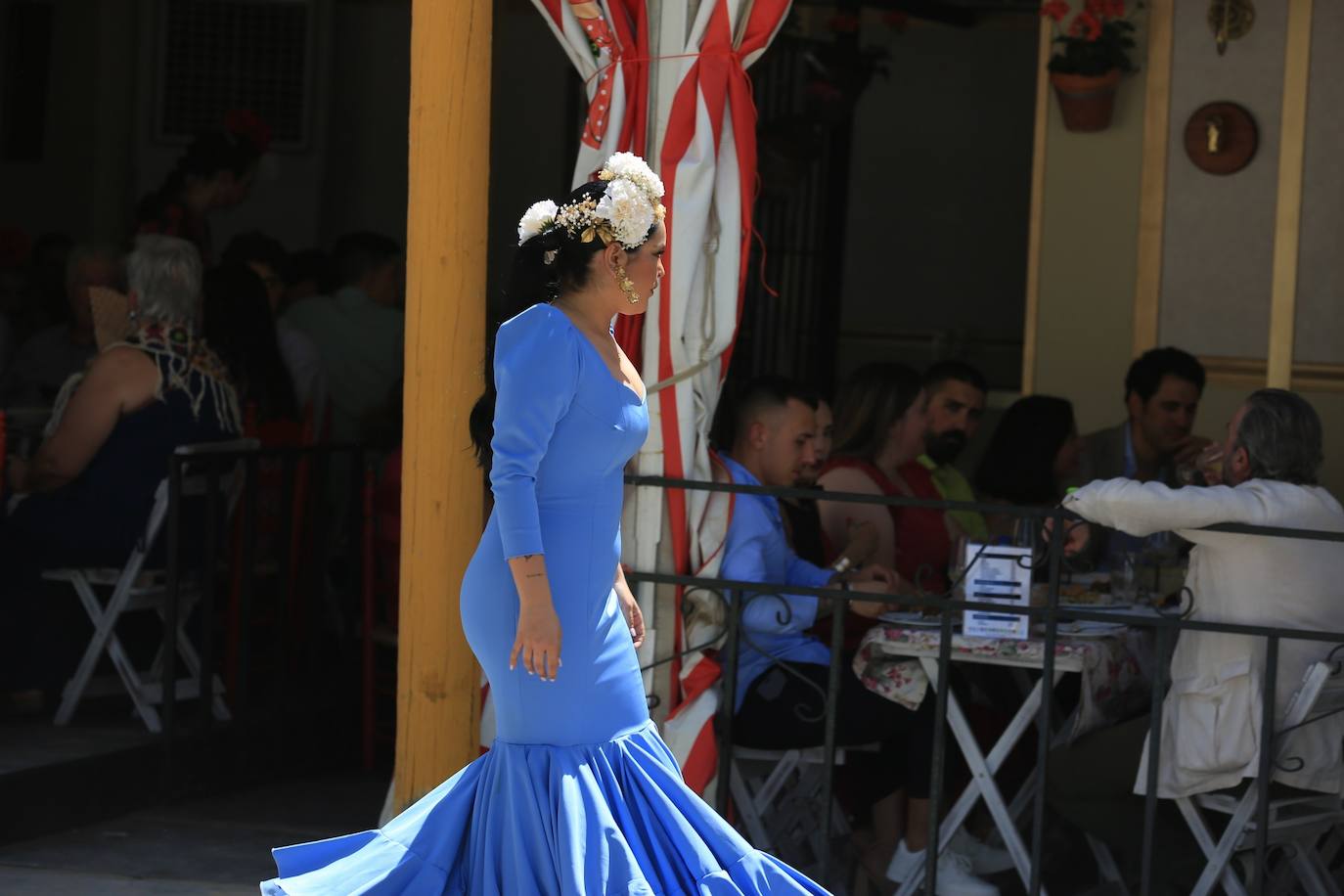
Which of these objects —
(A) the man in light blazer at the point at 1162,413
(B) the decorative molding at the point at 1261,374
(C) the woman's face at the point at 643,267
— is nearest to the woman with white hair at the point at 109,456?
(C) the woman's face at the point at 643,267

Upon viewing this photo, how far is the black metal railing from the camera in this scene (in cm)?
378

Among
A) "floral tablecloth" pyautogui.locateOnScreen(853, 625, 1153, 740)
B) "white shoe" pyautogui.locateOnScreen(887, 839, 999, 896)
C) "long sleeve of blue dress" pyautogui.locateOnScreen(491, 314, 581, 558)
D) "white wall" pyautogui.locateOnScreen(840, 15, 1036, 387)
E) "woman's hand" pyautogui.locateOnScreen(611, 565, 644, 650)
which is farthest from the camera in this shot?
"white wall" pyautogui.locateOnScreen(840, 15, 1036, 387)

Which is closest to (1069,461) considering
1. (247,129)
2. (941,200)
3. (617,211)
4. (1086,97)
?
(1086,97)

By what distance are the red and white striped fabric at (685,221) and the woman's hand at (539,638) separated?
3.49ft

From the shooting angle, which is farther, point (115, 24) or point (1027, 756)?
point (115, 24)

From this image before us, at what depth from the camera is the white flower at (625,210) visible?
3.22 m

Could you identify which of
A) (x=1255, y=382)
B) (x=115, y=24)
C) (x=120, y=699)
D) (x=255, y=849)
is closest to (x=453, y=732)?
(x=255, y=849)

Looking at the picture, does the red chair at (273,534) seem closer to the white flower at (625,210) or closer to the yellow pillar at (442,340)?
the yellow pillar at (442,340)

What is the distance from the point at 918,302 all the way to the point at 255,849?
7.31 meters

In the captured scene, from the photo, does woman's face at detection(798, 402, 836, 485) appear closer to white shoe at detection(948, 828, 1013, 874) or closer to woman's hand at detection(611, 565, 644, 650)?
white shoe at detection(948, 828, 1013, 874)

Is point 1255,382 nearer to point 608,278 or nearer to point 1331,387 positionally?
point 1331,387

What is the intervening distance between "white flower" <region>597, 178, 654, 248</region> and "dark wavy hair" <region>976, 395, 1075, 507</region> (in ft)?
7.82

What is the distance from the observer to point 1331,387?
637cm

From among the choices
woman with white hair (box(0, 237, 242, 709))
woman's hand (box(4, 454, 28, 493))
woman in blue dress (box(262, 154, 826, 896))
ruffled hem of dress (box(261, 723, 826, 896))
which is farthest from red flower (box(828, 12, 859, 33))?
ruffled hem of dress (box(261, 723, 826, 896))
